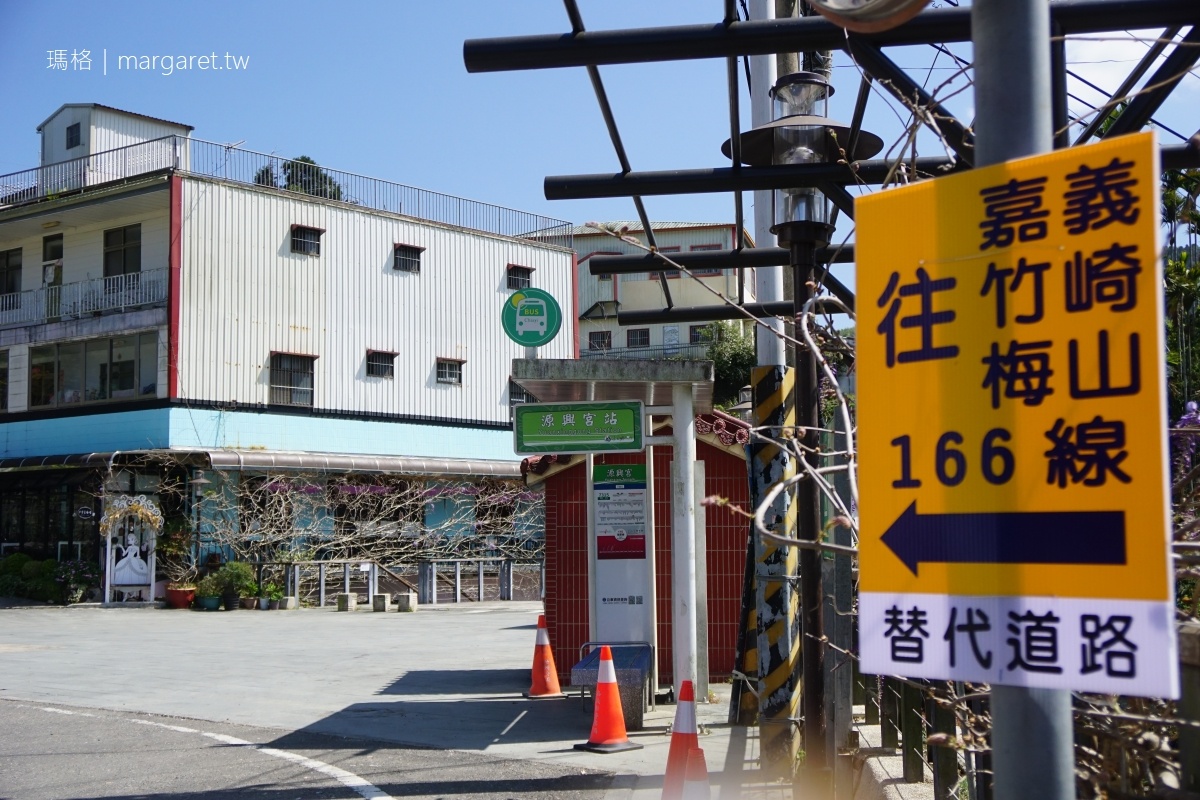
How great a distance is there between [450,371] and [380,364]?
2492 millimetres

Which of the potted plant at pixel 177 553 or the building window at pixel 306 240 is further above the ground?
the building window at pixel 306 240

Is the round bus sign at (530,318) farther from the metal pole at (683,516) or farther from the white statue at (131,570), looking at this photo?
the white statue at (131,570)

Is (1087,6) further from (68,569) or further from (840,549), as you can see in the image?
(68,569)

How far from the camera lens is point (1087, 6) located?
13.8 ft

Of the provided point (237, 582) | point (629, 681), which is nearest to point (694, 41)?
point (629, 681)

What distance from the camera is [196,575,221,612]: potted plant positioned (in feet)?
80.6

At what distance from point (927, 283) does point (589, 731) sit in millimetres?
7956

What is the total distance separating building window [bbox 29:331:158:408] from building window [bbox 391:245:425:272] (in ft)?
24.4

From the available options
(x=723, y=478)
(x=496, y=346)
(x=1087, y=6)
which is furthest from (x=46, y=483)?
(x=1087, y=6)

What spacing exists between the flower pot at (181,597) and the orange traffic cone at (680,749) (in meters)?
20.5

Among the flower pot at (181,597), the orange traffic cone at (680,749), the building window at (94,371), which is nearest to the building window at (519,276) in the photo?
the building window at (94,371)

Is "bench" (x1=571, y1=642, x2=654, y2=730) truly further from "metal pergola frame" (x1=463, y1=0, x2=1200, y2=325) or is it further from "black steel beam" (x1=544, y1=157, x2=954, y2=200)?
"metal pergola frame" (x1=463, y1=0, x2=1200, y2=325)

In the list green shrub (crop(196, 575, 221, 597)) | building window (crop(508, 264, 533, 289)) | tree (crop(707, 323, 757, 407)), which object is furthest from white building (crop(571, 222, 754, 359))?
green shrub (crop(196, 575, 221, 597))

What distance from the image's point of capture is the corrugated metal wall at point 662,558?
12297 mm
